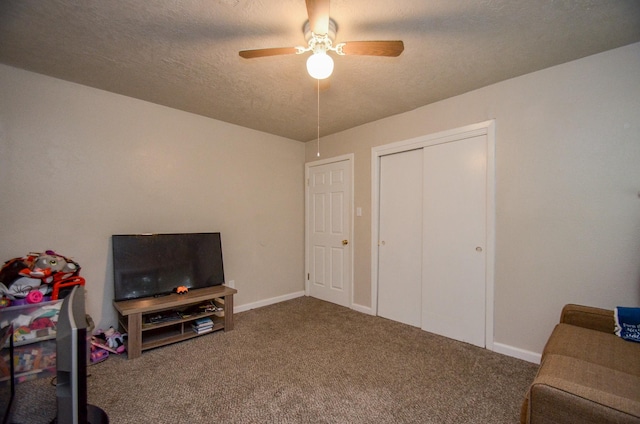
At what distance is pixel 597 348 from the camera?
1.62m

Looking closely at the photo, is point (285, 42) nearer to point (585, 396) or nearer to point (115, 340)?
point (585, 396)

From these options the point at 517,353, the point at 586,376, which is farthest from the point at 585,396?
the point at 517,353

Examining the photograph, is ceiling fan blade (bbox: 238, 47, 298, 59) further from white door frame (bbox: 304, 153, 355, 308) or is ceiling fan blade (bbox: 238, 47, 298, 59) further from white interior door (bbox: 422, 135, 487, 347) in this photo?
white door frame (bbox: 304, 153, 355, 308)

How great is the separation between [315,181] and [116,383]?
3173mm

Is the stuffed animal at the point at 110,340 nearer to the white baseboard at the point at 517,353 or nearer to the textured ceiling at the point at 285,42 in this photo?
the textured ceiling at the point at 285,42

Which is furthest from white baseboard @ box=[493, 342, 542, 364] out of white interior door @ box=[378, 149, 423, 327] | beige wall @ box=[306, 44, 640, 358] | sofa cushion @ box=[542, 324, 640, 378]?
white interior door @ box=[378, 149, 423, 327]

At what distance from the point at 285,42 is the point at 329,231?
8.57 ft

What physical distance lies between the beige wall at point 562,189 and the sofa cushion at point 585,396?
3.16ft

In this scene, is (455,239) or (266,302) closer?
(455,239)

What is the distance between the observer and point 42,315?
213 centimetres

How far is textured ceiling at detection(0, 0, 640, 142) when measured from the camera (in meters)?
1.64

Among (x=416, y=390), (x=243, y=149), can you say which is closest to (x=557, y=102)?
(x=416, y=390)

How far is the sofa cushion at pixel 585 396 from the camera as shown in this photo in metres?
1.06

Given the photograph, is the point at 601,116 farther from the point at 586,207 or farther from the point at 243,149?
the point at 243,149
